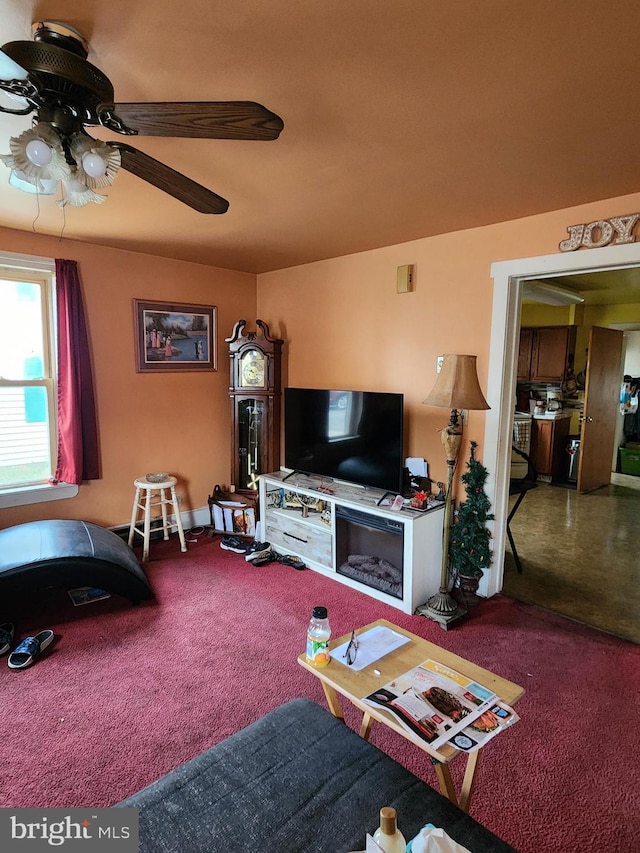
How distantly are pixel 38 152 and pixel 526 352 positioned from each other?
621 centimetres

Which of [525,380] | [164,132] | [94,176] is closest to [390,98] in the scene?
[164,132]

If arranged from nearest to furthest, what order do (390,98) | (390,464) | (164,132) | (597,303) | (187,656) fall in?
1. (164,132)
2. (390,98)
3. (187,656)
4. (390,464)
5. (597,303)

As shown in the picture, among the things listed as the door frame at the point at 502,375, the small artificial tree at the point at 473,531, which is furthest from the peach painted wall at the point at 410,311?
the small artificial tree at the point at 473,531

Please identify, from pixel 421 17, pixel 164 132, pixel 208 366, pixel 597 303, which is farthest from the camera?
pixel 597 303

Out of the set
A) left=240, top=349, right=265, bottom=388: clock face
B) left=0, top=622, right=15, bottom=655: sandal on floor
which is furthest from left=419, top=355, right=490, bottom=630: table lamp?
left=0, top=622, right=15, bottom=655: sandal on floor

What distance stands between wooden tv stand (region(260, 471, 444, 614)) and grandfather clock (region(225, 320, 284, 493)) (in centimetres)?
29

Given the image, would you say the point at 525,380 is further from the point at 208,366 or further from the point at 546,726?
the point at 546,726

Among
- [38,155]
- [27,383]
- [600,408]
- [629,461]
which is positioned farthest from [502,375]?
[629,461]

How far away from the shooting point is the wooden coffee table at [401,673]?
138 cm

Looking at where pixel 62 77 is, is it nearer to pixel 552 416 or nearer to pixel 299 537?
pixel 299 537

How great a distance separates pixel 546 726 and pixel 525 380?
523cm

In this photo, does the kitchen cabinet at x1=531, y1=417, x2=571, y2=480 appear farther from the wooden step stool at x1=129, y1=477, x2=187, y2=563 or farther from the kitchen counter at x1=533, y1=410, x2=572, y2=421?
the wooden step stool at x1=129, y1=477, x2=187, y2=563

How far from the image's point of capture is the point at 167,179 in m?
1.61

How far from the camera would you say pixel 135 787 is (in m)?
1.68
